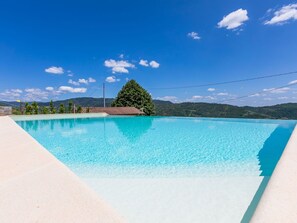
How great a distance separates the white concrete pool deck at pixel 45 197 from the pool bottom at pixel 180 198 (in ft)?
2.36

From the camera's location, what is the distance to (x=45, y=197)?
1960mm

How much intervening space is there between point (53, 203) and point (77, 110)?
1957 centimetres

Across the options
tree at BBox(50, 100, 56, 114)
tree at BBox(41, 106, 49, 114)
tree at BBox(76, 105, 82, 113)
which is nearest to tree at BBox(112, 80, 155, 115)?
tree at BBox(76, 105, 82, 113)

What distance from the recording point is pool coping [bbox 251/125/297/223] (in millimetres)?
1534

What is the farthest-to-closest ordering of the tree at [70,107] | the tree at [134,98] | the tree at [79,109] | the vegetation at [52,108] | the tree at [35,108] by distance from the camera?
1. the tree at [134,98]
2. the tree at [79,109]
3. the tree at [70,107]
4. the vegetation at [52,108]
5. the tree at [35,108]

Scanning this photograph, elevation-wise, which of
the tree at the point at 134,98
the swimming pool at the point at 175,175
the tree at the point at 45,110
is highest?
the tree at the point at 134,98

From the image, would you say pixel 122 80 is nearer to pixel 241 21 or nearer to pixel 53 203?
pixel 241 21

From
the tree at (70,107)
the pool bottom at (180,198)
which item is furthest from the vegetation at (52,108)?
the pool bottom at (180,198)

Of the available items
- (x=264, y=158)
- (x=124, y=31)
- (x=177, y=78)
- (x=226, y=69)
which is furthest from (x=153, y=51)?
(x=264, y=158)

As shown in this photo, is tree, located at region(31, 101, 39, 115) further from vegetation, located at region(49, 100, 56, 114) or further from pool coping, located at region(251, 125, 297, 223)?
pool coping, located at region(251, 125, 297, 223)

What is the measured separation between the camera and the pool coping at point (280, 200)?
153 centimetres

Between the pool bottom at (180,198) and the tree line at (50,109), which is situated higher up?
the tree line at (50,109)

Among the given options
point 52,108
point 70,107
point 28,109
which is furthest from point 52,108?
point 28,109

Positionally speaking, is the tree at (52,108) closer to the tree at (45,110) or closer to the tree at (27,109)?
the tree at (45,110)
